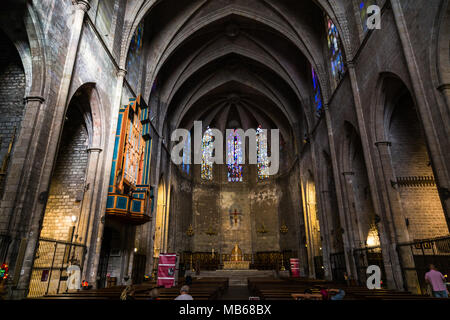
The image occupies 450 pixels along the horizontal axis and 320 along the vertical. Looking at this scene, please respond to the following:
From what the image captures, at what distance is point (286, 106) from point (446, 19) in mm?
17867

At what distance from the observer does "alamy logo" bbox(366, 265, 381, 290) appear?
405 inches

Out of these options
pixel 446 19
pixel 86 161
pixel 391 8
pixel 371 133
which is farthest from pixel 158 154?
pixel 446 19

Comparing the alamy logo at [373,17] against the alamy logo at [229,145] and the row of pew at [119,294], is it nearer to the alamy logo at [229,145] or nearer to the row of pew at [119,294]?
the row of pew at [119,294]

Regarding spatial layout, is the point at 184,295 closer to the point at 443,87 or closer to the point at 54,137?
the point at 54,137

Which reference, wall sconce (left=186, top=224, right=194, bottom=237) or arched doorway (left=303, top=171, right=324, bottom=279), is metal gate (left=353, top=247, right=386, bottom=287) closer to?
arched doorway (left=303, top=171, right=324, bottom=279)

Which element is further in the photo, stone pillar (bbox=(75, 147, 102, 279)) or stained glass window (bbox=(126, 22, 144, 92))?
stained glass window (bbox=(126, 22, 144, 92))

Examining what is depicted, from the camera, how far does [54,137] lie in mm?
8234

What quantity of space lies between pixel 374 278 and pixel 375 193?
10.5 feet

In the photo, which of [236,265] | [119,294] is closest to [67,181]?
[119,294]

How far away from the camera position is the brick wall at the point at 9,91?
9.54 metres

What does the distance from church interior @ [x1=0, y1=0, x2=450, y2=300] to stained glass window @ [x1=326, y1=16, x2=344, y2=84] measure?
0.16 m

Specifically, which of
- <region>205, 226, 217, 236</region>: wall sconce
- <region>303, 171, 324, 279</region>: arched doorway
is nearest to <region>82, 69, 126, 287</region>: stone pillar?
<region>303, 171, 324, 279</region>: arched doorway

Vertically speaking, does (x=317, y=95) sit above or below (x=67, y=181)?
above

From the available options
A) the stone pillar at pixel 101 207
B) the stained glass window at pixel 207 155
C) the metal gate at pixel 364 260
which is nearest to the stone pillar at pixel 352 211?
the metal gate at pixel 364 260
